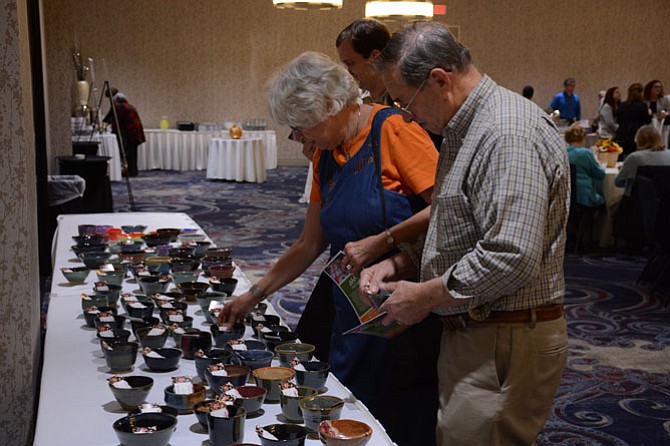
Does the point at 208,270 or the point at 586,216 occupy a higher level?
the point at 208,270

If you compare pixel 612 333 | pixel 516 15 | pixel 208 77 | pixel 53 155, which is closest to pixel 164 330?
pixel 612 333

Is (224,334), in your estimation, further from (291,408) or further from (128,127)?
(128,127)

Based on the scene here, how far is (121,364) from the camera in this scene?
1.82 metres

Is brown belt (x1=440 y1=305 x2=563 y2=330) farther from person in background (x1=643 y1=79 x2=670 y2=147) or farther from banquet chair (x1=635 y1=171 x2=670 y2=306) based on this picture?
person in background (x1=643 y1=79 x2=670 y2=147)

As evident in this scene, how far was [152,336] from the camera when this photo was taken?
1.93 m

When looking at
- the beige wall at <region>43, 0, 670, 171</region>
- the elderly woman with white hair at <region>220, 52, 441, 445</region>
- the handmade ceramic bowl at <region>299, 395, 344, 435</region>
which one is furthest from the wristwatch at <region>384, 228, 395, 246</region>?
the beige wall at <region>43, 0, 670, 171</region>

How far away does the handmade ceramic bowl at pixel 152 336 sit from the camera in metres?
1.93

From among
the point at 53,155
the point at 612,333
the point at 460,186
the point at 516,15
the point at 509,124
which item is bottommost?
the point at 612,333

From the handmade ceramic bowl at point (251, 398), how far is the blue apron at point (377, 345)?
19.2 inches

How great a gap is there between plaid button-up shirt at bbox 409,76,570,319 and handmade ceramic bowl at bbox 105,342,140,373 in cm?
66

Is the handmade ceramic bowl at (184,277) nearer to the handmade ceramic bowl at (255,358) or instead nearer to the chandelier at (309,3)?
the handmade ceramic bowl at (255,358)

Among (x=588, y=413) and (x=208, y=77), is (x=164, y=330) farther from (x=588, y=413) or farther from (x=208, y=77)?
(x=208, y=77)

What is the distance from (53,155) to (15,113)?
6.18 metres

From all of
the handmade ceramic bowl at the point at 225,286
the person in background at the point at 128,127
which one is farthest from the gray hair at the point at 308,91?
the person in background at the point at 128,127
